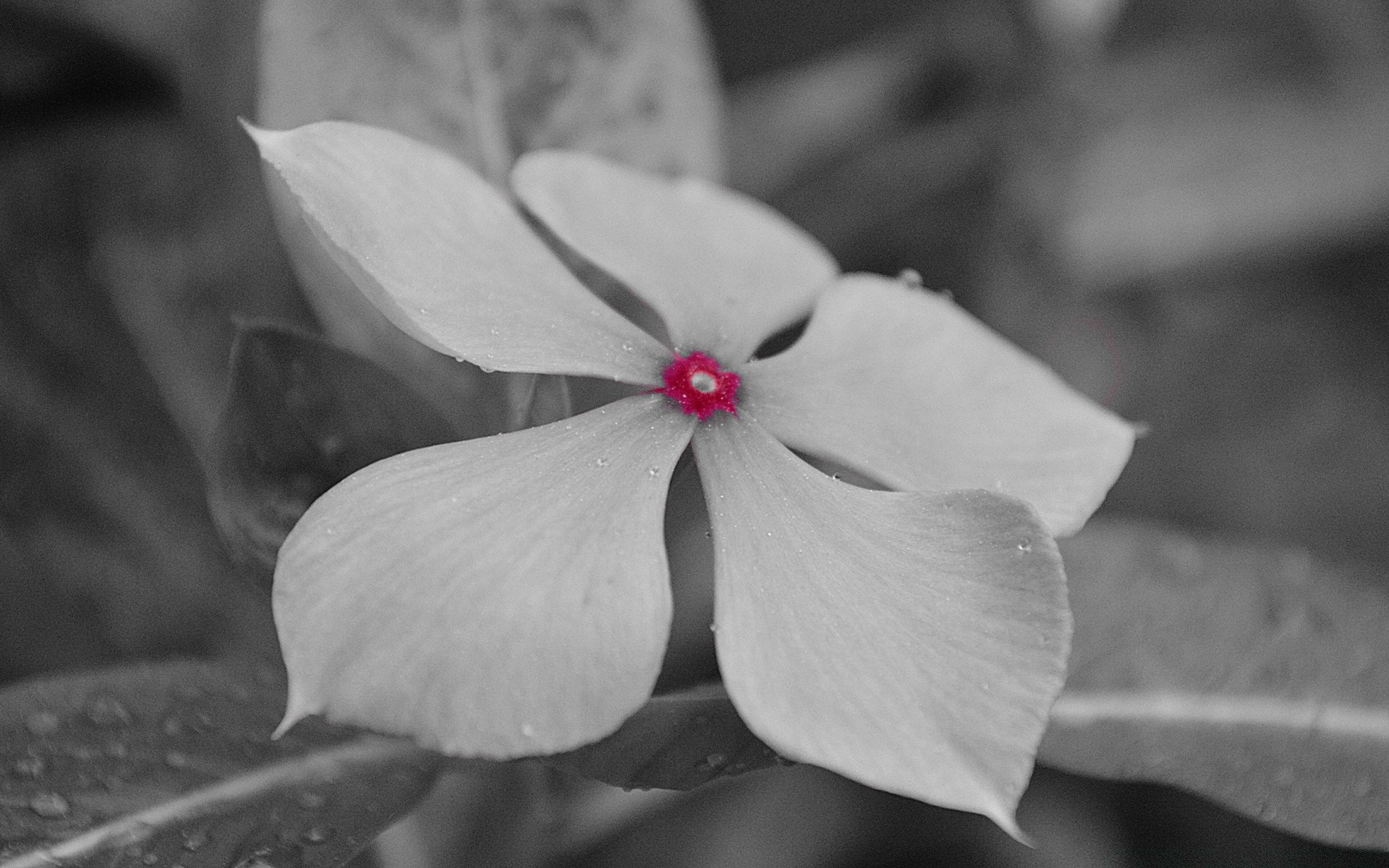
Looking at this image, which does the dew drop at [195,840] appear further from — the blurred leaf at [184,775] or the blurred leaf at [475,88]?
the blurred leaf at [475,88]

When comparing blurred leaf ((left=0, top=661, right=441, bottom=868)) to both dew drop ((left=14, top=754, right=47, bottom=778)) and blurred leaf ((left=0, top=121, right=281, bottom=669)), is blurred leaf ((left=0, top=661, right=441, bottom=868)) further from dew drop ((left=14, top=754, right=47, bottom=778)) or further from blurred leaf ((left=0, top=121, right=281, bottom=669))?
blurred leaf ((left=0, top=121, right=281, bottom=669))

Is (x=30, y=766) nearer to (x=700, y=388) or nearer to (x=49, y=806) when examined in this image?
(x=49, y=806)

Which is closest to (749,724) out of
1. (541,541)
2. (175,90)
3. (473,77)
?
(541,541)

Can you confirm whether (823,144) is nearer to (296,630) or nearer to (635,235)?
(635,235)

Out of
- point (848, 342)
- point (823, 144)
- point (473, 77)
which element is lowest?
point (823, 144)

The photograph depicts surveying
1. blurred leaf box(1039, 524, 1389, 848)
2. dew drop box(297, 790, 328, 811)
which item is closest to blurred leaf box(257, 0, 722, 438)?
dew drop box(297, 790, 328, 811)

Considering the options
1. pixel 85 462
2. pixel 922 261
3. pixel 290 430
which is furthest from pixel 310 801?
pixel 922 261
